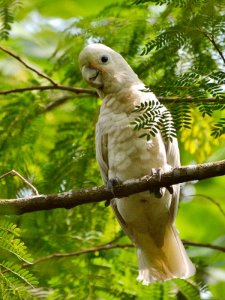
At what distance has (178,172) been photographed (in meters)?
3.41

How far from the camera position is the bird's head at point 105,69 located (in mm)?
4527

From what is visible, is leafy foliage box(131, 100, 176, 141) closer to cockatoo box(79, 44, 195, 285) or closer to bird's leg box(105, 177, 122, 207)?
bird's leg box(105, 177, 122, 207)

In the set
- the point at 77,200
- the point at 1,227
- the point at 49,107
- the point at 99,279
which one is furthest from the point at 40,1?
the point at 1,227

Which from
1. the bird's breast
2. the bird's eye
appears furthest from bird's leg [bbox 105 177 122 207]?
the bird's eye

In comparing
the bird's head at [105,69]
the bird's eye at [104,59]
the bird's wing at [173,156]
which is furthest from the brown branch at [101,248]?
the bird's eye at [104,59]

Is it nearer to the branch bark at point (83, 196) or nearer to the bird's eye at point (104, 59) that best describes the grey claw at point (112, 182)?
the branch bark at point (83, 196)

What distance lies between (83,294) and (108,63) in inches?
58.6

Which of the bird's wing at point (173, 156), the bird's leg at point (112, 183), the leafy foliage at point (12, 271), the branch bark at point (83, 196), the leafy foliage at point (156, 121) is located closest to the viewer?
the leafy foliage at point (12, 271)

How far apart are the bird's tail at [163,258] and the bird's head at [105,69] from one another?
38.4 inches

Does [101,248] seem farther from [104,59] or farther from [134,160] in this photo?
[104,59]

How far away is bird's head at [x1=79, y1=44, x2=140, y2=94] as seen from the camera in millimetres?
4527

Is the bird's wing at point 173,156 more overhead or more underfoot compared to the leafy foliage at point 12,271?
more overhead

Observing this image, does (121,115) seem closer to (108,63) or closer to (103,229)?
(108,63)

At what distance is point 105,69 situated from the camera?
457 cm
